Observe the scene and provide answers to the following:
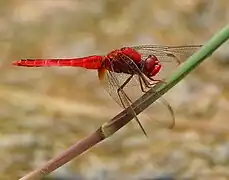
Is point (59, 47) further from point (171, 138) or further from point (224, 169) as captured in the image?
point (224, 169)

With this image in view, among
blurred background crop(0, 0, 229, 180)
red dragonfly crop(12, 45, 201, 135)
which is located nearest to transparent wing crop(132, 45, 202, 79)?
red dragonfly crop(12, 45, 201, 135)

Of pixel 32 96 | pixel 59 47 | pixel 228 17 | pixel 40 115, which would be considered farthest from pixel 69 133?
pixel 228 17

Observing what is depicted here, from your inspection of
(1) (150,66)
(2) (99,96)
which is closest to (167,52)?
(1) (150,66)

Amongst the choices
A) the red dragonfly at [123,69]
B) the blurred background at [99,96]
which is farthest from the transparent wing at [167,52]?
the blurred background at [99,96]

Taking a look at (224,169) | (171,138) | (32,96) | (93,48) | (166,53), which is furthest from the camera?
(93,48)

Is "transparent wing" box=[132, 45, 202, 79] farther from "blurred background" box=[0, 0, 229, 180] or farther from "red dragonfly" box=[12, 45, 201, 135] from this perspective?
"blurred background" box=[0, 0, 229, 180]

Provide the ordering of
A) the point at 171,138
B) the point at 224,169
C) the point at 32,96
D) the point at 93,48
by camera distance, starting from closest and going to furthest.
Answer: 1. the point at 224,169
2. the point at 171,138
3. the point at 32,96
4. the point at 93,48

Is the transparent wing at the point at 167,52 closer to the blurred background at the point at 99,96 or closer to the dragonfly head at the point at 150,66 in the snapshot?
the dragonfly head at the point at 150,66
